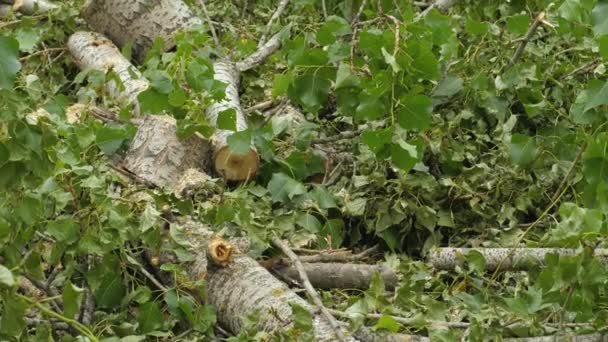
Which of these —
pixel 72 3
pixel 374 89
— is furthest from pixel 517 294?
pixel 72 3

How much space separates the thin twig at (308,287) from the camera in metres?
2.33

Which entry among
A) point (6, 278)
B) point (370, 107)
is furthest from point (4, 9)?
point (6, 278)

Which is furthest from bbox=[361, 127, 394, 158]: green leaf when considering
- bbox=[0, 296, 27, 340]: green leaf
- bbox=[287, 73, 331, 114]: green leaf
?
bbox=[0, 296, 27, 340]: green leaf

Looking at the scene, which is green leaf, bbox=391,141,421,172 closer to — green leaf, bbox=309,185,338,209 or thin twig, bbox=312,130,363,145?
green leaf, bbox=309,185,338,209

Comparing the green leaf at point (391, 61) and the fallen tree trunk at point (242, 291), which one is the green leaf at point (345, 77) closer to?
the green leaf at point (391, 61)

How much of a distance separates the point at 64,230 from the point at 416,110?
0.94m

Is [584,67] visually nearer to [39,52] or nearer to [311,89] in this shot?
[311,89]

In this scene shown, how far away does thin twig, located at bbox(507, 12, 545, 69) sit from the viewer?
3.11 m

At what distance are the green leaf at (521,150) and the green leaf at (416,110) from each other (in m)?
0.48

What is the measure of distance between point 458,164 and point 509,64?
387 millimetres

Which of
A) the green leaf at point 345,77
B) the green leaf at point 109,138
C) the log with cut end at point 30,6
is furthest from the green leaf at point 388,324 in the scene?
the log with cut end at point 30,6

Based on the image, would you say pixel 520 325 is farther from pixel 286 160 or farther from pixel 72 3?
pixel 72 3

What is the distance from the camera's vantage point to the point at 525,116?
3576 mm

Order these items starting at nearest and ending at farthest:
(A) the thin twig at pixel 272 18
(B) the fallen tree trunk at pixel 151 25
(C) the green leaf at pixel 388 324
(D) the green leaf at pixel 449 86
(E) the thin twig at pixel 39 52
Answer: (C) the green leaf at pixel 388 324, (D) the green leaf at pixel 449 86, (B) the fallen tree trunk at pixel 151 25, (A) the thin twig at pixel 272 18, (E) the thin twig at pixel 39 52
